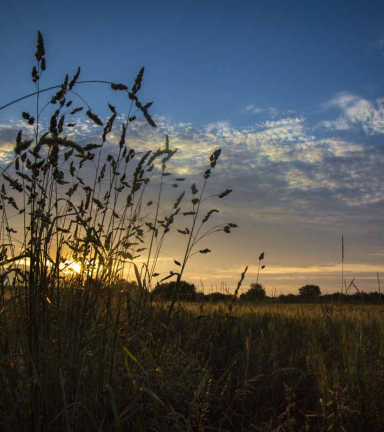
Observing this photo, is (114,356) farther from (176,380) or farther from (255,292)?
(255,292)

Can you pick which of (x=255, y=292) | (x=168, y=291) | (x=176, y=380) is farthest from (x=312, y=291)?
(x=176, y=380)

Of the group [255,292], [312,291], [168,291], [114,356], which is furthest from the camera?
[168,291]

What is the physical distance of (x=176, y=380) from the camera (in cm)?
298

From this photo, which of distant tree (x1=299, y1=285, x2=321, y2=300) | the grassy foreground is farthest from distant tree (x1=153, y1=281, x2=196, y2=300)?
distant tree (x1=299, y1=285, x2=321, y2=300)

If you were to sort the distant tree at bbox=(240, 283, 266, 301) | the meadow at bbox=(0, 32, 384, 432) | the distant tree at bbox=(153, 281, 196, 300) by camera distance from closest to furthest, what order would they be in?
1. the meadow at bbox=(0, 32, 384, 432)
2. the distant tree at bbox=(153, 281, 196, 300)
3. the distant tree at bbox=(240, 283, 266, 301)

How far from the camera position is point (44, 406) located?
196cm

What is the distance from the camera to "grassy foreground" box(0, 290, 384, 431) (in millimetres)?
2043

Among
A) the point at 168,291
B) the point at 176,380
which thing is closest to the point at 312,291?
the point at 168,291

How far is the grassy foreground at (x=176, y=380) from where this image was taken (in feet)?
6.70

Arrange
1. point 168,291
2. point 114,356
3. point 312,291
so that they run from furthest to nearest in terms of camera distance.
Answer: point 168,291 < point 312,291 < point 114,356

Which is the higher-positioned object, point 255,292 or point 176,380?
point 255,292

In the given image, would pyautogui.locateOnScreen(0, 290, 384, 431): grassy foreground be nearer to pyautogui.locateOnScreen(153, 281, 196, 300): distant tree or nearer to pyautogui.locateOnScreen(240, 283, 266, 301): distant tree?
pyautogui.locateOnScreen(153, 281, 196, 300): distant tree

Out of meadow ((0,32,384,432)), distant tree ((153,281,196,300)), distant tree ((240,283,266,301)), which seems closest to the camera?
meadow ((0,32,384,432))

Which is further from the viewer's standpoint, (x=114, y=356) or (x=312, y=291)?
(x=312, y=291)
